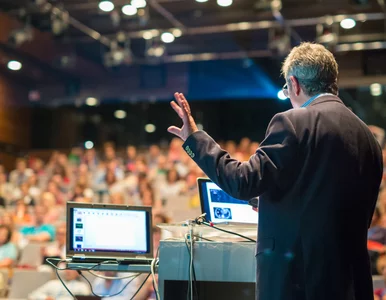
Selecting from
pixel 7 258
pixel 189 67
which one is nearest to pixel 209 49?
pixel 189 67

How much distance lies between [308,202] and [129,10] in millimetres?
7206

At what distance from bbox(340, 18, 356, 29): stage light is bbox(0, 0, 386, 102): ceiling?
67 mm

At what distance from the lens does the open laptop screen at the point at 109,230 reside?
8.25 ft

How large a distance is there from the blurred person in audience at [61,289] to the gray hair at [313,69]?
10.1 feet

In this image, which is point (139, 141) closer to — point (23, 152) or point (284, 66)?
point (23, 152)

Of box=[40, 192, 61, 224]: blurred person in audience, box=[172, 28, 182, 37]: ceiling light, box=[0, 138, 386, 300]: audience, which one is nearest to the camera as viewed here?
box=[0, 138, 386, 300]: audience

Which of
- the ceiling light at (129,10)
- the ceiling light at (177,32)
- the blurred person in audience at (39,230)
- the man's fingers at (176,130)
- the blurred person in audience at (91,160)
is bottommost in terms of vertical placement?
the blurred person in audience at (39,230)

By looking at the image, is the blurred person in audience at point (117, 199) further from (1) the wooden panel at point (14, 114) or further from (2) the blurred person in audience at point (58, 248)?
(1) the wooden panel at point (14, 114)

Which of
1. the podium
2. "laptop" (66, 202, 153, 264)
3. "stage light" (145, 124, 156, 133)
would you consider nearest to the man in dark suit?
the podium

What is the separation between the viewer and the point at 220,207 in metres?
2.43

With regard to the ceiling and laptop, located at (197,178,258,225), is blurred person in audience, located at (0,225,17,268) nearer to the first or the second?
laptop, located at (197,178,258,225)

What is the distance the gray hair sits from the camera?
1.74 m

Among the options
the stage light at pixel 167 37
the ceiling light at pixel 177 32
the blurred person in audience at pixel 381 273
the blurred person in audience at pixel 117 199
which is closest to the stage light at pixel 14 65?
the stage light at pixel 167 37

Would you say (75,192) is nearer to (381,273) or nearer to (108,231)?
(381,273)
